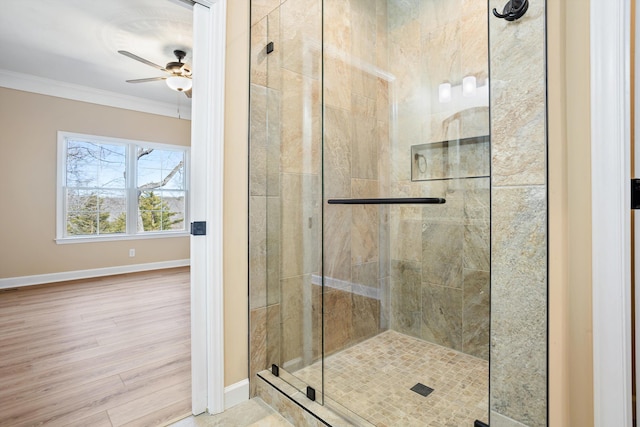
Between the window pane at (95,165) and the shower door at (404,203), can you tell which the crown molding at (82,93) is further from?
the shower door at (404,203)

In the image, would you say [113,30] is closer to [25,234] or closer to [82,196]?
[82,196]

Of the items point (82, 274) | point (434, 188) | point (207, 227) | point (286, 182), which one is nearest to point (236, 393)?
point (207, 227)

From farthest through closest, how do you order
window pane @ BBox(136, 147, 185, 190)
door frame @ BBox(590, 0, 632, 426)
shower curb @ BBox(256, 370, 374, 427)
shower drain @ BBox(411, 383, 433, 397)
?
window pane @ BBox(136, 147, 185, 190)
shower drain @ BBox(411, 383, 433, 397)
shower curb @ BBox(256, 370, 374, 427)
door frame @ BBox(590, 0, 632, 426)

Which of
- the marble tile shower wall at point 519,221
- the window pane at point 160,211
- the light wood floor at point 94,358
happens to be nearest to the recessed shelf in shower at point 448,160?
the marble tile shower wall at point 519,221

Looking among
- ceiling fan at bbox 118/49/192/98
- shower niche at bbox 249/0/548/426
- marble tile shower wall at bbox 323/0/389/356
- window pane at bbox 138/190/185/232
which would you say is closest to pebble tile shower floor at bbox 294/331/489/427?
shower niche at bbox 249/0/548/426

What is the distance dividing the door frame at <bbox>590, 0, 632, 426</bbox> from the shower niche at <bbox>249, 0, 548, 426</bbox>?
65 centimetres

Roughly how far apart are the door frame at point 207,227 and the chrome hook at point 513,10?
1.25 metres

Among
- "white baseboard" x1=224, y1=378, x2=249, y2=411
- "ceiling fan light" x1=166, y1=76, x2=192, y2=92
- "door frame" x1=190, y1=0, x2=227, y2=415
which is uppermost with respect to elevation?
"ceiling fan light" x1=166, y1=76, x2=192, y2=92

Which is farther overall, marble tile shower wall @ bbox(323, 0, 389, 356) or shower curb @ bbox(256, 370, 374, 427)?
marble tile shower wall @ bbox(323, 0, 389, 356)

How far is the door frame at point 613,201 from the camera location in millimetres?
822

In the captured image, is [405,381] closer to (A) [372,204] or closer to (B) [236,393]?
(B) [236,393]

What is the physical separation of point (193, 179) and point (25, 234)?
13.5ft

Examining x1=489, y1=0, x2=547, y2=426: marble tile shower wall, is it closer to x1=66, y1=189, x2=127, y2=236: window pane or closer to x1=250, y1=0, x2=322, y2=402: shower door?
x1=250, y1=0, x2=322, y2=402: shower door

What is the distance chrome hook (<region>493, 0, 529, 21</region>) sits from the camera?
0.88 meters
